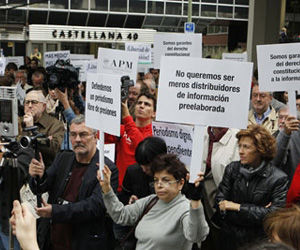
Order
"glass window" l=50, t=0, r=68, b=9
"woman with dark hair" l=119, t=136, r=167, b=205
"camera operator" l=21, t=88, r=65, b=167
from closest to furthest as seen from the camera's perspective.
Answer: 1. "woman with dark hair" l=119, t=136, r=167, b=205
2. "camera operator" l=21, t=88, r=65, b=167
3. "glass window" l=50, t=0, r=68, b=9

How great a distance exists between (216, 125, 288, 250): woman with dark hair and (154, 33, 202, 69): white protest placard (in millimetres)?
3327

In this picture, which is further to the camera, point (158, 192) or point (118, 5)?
point (118, 5)

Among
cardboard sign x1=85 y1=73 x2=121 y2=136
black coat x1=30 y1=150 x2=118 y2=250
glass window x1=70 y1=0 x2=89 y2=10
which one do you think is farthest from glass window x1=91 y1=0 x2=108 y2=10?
black coat x1=30 y1=150 x2=118 y2=250

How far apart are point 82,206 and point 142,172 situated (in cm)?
59

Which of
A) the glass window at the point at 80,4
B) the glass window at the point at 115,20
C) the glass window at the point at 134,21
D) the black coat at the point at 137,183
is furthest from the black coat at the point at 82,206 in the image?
the glass window at the point at 134,21

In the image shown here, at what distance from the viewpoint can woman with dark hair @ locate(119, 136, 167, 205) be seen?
4.03 meters

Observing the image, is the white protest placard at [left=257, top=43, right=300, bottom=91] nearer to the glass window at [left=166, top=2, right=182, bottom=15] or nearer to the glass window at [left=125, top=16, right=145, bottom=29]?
the glass window at [left=125, top=16, right=145, bottom=29]

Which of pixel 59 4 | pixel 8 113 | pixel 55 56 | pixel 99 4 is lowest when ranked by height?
pixel 8 113

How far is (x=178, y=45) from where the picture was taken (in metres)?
7.59

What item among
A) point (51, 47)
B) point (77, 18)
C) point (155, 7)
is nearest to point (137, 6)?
point (155, 7)

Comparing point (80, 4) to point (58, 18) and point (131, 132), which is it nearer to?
point (58, 18)

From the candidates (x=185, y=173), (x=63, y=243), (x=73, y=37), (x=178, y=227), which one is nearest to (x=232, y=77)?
Answer: (x=185, y=173)

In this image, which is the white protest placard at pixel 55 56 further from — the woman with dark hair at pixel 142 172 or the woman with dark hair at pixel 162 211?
the woman with dark hair at pixel 162 211

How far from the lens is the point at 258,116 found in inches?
231
